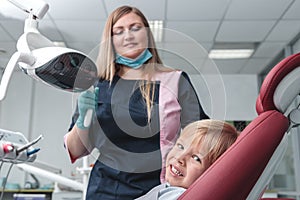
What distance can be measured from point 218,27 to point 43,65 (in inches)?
113

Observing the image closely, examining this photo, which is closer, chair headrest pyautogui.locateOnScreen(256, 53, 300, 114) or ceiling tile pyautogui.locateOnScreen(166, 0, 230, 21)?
chair headrest pyautogui.locateOnScreen(256, 53, 300, 114)

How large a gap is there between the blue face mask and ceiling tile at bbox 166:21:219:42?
245 centimetres

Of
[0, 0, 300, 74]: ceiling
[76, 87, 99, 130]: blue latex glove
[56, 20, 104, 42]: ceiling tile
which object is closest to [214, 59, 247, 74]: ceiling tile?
[0, 0, 300, 74]: ceiling

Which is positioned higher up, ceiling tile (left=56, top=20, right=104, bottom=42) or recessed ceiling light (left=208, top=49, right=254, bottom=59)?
recessed ceiling light (left=208, top=49, right=254, bottom=59)

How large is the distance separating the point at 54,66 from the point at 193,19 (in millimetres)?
2653

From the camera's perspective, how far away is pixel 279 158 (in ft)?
2.05

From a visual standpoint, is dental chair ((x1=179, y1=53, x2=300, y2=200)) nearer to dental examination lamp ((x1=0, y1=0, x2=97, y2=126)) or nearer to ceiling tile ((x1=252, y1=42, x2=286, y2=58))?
dental examination lamp ((x1=0, y1=0, x2=97, y2=126))

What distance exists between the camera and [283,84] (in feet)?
1.92

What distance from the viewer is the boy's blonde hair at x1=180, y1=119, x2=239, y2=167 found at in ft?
2.46

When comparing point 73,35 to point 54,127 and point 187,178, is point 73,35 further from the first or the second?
point 187,178

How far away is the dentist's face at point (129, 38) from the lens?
0.79m

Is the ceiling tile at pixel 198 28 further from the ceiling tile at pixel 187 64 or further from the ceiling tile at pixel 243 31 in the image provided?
the ceiling tile at pixel 187 64

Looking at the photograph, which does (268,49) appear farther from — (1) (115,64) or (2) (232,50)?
(1) (115,64)

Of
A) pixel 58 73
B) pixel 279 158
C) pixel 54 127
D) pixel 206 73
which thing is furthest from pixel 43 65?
pixel 54 127
